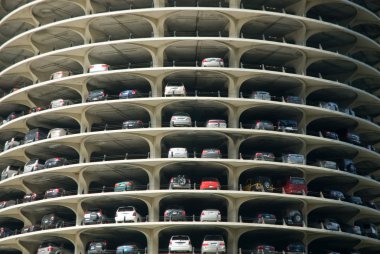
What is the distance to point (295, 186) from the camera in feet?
203

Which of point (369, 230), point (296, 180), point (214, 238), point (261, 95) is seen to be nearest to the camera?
point (214, 238)

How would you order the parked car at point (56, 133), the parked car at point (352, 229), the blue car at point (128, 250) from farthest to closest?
1. the parked car at point (56, 133)
2. the parked car at point (352, 229)
3. the blue car at point (128, 250)

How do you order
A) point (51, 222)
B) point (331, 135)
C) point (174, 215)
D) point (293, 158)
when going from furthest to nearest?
point (331, 135) < point (293, 158) < point (51, 222) < point (174, 215)

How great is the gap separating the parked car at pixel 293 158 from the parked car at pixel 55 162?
68.3ft

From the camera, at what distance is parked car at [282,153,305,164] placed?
6288cm

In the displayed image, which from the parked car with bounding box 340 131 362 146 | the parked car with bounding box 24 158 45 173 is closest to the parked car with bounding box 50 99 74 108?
the parked car with bounding box 24 158 45 173

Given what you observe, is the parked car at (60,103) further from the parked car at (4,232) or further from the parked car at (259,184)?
the parked car at (259,184)

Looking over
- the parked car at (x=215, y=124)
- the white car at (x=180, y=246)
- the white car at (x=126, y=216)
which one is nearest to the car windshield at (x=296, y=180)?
the parked car at (x=215, y=124)

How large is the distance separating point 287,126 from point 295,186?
6182 millimetres

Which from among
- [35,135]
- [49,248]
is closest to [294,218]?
[49,248]

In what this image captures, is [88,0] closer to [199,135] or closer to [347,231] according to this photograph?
[199,135]

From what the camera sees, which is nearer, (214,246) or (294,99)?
(214,246)

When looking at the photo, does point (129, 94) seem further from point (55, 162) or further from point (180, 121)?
Answer: point (55, 162)

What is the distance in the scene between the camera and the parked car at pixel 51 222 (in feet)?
205
